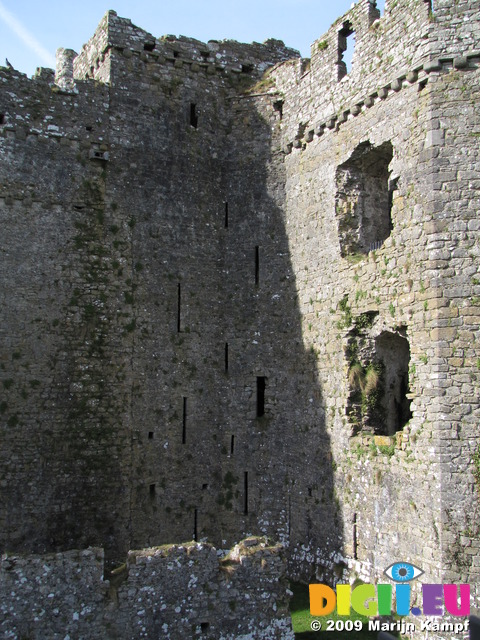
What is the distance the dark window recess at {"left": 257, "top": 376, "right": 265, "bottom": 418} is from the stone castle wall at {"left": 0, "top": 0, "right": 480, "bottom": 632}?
1.7 inches

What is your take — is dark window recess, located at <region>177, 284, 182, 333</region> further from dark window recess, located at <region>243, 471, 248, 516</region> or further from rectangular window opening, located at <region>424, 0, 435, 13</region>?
rectangular window opening, located at <region>424, 0, 435, 13</region>

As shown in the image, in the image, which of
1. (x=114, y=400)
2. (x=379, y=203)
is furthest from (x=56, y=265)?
(x=379, y=203)

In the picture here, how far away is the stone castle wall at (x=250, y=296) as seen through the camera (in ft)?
36.3

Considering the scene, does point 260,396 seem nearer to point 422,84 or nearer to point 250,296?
point 250,296

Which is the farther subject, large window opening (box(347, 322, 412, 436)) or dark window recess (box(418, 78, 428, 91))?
large window opening (box(347, 322, 412, 436))

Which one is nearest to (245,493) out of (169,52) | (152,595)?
(152,595)

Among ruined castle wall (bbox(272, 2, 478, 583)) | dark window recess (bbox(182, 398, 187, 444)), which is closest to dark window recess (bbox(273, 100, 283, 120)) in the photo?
ruined castle wall (bbox(272, 2, 478, 583))

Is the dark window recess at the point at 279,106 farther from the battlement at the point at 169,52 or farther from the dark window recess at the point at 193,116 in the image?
the dark window recess at the point at 193,116

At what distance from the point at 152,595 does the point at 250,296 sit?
7.57m

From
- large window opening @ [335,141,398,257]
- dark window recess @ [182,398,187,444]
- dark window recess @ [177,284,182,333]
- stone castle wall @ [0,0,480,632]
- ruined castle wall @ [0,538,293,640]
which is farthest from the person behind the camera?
dark window recess @ [177,284,182,333]

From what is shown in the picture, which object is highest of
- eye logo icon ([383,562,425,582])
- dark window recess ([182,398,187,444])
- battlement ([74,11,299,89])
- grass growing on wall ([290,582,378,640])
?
battlement ([74,11,299,89])

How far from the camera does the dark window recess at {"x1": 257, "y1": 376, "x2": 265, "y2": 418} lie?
15.0 meters

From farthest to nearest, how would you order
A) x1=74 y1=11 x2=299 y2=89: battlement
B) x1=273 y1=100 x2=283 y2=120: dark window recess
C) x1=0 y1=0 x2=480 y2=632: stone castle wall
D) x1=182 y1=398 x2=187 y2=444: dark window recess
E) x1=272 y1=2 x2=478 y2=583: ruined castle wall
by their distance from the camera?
x1=273 y1=100 x2=283 y2=120: dark window recess → x1=74 y1=11 x2=299 y2=89: battlement → x1=182 y1=398 x2=187 y2=444: dark window recess → x1=0 y1=0 x2=480 y2=632: stone castle wall → x1=272 y1=2 x2=478 y2=583: ruined castle wall

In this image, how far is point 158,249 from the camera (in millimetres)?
14875
